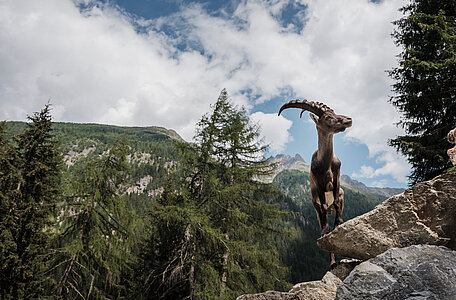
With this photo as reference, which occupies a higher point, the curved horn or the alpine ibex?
the curved horn

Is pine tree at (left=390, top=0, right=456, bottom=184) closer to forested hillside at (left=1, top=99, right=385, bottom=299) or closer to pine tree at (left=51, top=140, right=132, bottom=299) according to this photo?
forested hillside at (left=1, top=99, right=385, bottom=299)

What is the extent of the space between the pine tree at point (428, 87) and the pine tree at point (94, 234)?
11.8 m

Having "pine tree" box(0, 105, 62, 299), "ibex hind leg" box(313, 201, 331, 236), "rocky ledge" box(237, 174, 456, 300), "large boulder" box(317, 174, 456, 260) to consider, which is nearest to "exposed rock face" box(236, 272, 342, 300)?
"rocky ledge" box(237, 174, 456, 300)

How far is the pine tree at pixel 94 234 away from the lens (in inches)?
404

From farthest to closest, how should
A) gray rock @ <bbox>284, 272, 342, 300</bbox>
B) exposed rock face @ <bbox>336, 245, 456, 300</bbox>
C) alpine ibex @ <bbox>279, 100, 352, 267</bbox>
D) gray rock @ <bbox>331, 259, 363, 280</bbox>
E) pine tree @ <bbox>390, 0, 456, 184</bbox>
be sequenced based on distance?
pine tree @ <bbox>390, 0, 456, 184</bbox> → alpine ibex @ <bbox>279, 100, 352, 267</bbox> → gray rock @ <bbox>331, 259, 363, 280</bbox> → gray rock @ <bbox>284, 272, 342, 300</bbox> → exposed rock face @ <bbox>336, 245, 456, 300</bbox>

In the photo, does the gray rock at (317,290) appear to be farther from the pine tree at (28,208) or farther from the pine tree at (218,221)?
the pine tree at (28,208)

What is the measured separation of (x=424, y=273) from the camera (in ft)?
8.04

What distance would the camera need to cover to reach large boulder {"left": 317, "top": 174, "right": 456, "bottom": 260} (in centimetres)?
314

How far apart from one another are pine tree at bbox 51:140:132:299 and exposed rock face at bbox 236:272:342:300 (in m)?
8.96

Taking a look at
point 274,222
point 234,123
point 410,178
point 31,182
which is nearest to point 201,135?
point 234,123

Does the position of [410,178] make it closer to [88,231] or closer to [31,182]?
[88,231]

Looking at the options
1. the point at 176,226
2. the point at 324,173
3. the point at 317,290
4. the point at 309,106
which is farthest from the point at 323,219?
the point at 176,226

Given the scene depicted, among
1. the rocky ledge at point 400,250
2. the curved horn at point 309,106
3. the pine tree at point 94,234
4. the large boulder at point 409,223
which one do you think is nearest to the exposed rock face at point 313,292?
the rocky ledge at point 400,250

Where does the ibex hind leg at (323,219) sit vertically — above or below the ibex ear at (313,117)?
below
